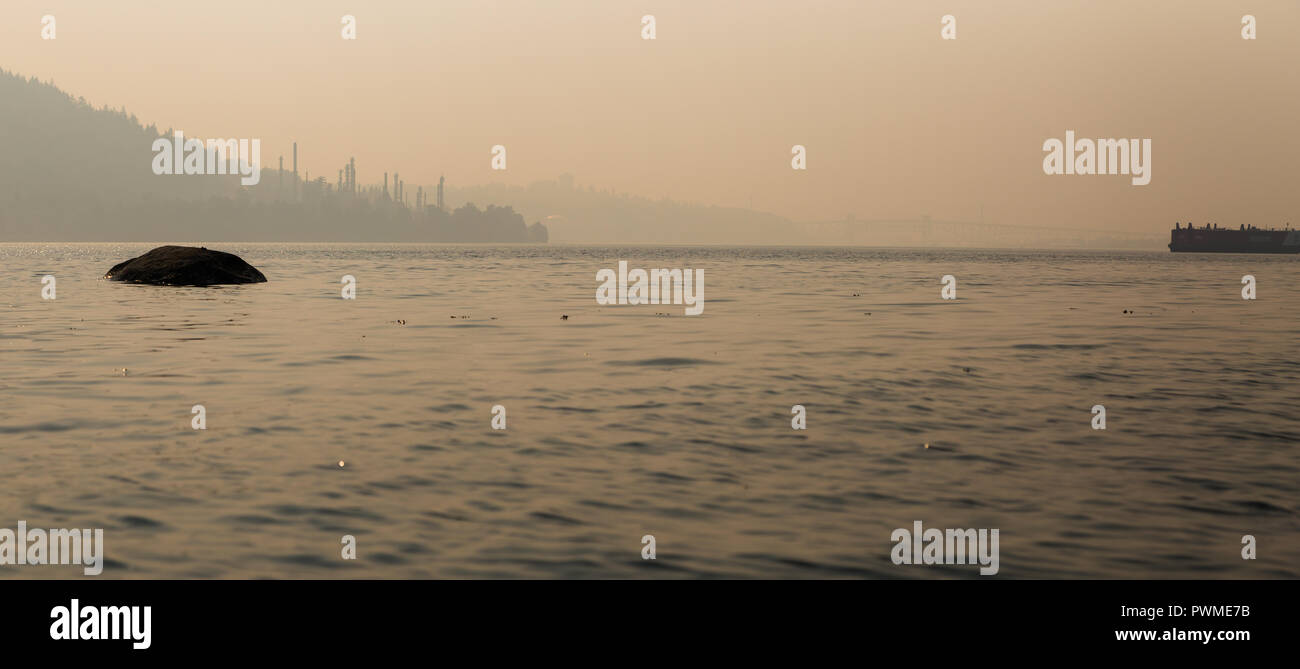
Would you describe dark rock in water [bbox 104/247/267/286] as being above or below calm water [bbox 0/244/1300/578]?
above

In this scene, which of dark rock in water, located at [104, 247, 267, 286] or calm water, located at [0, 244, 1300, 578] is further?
A: dark rock in water, located at [104, 247, 267, 286]

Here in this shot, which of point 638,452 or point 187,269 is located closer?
point 638,452

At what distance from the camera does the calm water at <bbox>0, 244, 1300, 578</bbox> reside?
25.1ft

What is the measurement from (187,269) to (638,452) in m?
39.0

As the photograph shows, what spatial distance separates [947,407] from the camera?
47.3ft

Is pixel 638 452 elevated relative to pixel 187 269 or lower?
lower

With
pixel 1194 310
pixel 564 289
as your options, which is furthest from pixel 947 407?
pixel 564 289

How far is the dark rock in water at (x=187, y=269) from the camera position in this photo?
44656 mm

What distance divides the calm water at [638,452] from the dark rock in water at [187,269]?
20.8 meters

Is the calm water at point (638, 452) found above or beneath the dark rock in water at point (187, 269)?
beneath

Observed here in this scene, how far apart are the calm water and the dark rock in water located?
20.8m

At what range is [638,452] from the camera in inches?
439
